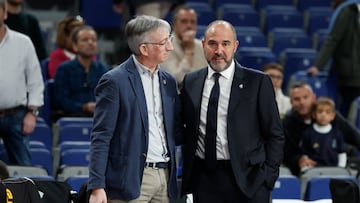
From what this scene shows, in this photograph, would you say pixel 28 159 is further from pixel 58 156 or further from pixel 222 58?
pixel 222 58

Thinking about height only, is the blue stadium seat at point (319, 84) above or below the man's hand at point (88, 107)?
above

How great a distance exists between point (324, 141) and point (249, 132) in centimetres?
262

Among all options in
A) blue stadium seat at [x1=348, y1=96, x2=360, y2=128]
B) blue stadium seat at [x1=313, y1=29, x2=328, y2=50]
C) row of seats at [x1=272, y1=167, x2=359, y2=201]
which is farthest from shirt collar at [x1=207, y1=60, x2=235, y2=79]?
blue stadium seat at [x1=313, y1=29, x2=328, y2=50]

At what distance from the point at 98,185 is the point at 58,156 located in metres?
2.58

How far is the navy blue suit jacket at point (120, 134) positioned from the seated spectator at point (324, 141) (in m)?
2.88

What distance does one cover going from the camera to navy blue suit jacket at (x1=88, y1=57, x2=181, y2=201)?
4.34 meters

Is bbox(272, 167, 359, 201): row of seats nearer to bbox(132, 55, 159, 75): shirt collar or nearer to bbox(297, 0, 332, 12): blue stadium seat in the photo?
bbox(132, 55, 159, 75): shirt collar

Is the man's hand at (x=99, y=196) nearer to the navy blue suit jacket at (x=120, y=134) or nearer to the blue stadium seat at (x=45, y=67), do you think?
the navy blue suit jacket at (x=120, y=134)

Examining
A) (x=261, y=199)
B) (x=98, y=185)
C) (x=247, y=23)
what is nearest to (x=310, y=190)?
(x=261, y=199)

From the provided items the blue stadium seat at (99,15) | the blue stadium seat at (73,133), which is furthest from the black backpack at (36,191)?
the blue stadium seat at (99,15)

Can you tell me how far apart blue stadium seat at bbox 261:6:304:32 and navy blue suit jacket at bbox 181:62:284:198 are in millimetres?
5470

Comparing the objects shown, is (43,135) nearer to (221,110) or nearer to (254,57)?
(254,57)

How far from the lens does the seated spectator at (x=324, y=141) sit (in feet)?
23.3

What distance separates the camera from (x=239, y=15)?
391 inches
